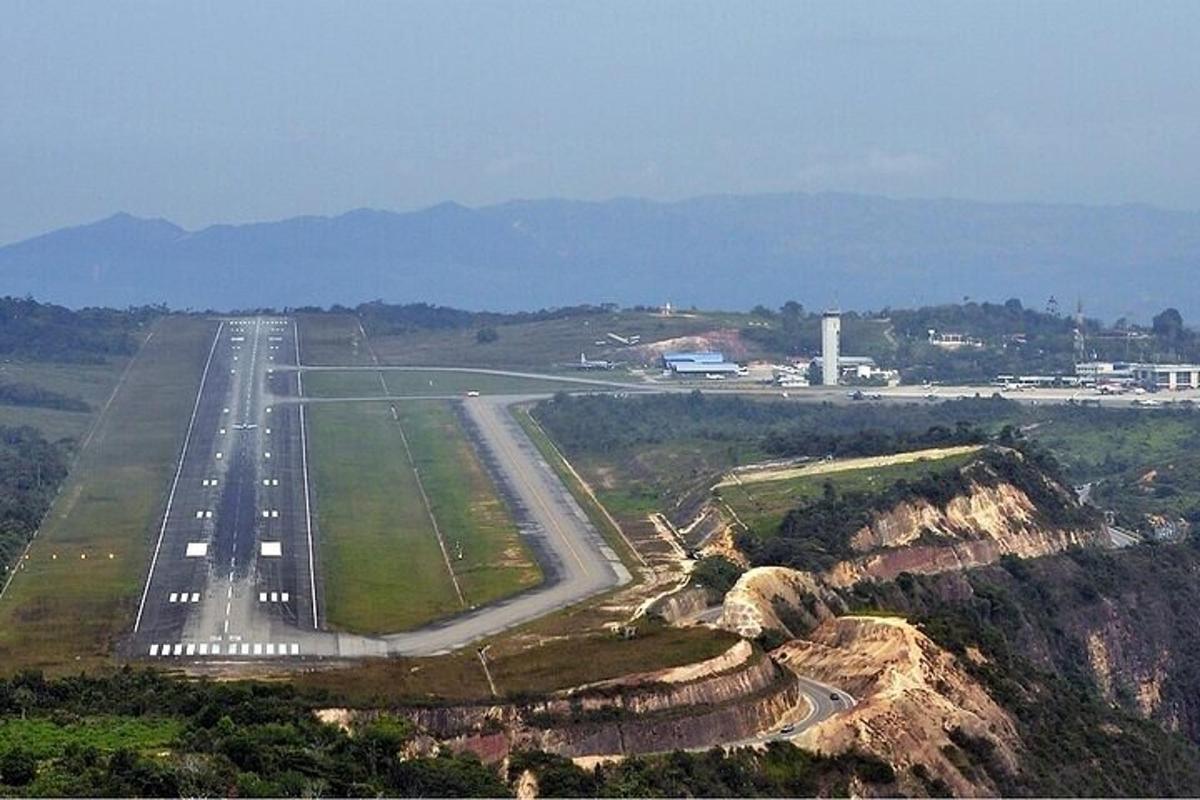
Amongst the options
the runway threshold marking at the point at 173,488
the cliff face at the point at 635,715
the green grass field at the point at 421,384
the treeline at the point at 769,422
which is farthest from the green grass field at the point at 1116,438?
the cliff face at the point at 635,715

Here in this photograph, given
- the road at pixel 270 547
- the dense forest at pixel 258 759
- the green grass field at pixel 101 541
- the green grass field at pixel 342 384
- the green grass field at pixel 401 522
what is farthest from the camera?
the green grass field at pixel 342 384

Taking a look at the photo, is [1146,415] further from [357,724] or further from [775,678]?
[357,724]

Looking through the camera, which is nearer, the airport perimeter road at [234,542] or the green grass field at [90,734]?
the green grass field at [90,734]

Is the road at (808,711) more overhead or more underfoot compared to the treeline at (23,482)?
more underfoot

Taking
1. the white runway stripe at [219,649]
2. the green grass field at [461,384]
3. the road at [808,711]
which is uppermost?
the green grass field at [461,384]

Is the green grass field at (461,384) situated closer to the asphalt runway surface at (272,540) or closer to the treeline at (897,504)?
the asphalt runway surface at (272,540)

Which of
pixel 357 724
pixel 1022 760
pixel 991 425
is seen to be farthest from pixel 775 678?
pixel 991 425

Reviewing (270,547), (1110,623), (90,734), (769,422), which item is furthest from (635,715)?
(769,422)
